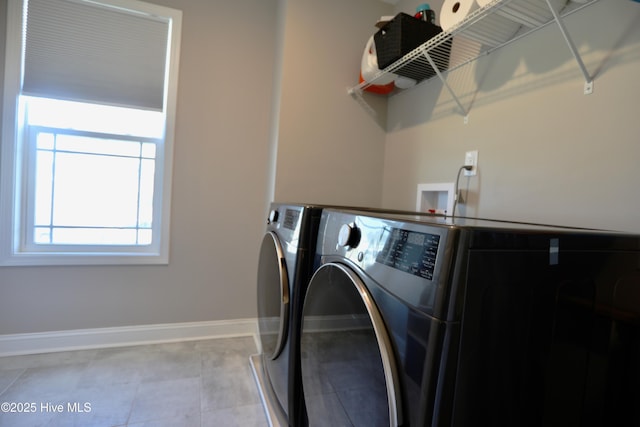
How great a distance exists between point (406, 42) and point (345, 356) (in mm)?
1398

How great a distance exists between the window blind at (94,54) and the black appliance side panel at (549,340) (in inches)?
88.0

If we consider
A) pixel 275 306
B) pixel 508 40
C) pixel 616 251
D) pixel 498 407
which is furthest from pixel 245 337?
pixel 508 40

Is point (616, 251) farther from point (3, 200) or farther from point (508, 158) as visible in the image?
point (3, 200)

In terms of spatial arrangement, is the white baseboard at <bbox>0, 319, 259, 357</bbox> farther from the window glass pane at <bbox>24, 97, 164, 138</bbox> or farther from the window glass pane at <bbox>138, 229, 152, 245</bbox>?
the window glass pane at <bbox>24, 97, 164, 138</bbox>

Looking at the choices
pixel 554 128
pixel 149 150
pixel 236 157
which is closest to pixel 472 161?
pixel 554 128

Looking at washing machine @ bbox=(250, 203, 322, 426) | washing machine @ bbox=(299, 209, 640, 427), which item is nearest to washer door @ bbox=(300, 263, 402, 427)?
washing machine @ bbox=(299, 209, 640, 427)

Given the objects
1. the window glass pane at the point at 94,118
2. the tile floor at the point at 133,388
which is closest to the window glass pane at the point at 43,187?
the window glass pane at the point at 94,118

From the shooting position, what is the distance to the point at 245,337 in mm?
2189

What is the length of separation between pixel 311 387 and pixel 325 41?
1946 millimetres

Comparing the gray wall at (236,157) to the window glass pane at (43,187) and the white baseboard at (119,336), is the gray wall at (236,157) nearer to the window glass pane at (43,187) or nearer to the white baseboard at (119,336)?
the white baseboard at (119,336)

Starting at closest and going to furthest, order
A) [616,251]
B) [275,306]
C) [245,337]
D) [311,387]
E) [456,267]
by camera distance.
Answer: [456,267]
[616,251]
[311,387]
[275,306]
[245,337]

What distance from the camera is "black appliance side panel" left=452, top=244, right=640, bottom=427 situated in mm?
479

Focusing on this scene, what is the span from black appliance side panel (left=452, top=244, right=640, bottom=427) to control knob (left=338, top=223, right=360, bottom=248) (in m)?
0.30

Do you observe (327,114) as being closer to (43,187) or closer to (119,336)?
(43,187)
